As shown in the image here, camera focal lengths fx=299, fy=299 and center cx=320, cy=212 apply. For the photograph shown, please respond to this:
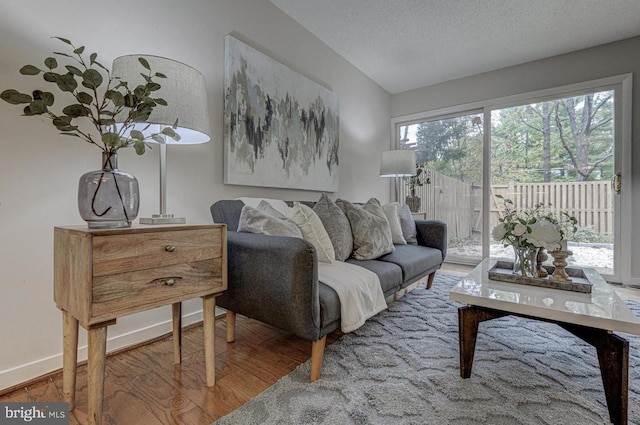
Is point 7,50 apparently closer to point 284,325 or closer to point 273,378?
point 284,325

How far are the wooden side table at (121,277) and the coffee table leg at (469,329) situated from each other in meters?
1.09

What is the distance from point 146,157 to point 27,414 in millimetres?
1233

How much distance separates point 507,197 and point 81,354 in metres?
4.22

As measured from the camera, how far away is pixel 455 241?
13.3ft

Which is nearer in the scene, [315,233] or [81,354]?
[81,354]

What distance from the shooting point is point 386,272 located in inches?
71.2

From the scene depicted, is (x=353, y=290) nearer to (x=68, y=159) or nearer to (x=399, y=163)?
(x=68, y=159)

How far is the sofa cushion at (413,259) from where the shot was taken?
205 cm

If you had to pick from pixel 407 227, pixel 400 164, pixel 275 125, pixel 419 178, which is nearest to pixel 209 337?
pixel 275 125

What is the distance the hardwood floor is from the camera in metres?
1.13

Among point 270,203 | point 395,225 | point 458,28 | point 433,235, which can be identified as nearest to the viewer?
point 270,203

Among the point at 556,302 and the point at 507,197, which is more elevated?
the point at 507,197

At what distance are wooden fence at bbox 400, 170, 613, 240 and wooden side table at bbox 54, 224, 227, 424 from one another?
3.50 m

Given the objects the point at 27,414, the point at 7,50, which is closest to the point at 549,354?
the point at 27,414
